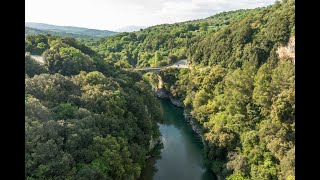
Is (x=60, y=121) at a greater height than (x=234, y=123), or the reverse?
(x=60, y=121)

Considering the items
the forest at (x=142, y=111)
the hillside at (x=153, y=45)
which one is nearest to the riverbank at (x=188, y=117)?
the forest at (x=142, y=111)

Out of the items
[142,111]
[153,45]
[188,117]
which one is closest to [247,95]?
[142,111]

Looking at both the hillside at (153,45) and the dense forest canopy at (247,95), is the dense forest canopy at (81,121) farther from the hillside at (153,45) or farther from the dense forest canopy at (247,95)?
the hillside at (153,45)

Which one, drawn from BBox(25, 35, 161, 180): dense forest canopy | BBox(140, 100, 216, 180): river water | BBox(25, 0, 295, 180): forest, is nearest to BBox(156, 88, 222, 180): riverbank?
BBox(140, 100, 216, 180): river water

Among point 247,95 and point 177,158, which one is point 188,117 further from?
point 177,158
